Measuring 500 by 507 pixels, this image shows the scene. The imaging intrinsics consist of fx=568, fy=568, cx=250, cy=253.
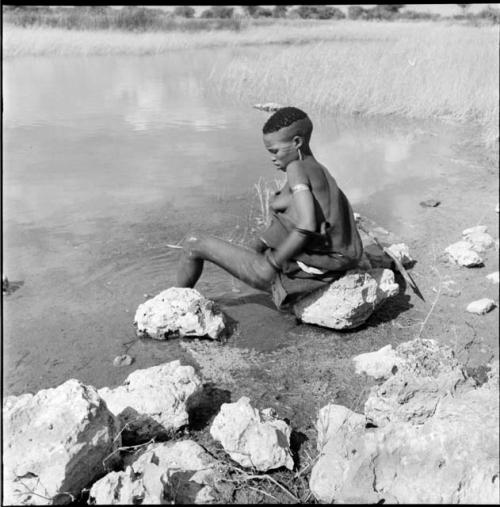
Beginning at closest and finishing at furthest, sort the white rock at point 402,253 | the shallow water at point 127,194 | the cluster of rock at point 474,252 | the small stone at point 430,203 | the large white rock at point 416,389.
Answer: the large white rock at point 416,389, the shallow water at point 127,194, the cluster of rock at point 474,252, the white rock at point 402,253, the small stone at point 430,203

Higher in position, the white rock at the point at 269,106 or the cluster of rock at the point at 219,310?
the white rock at the point at 269,106

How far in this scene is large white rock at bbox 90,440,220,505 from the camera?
6.49 feet

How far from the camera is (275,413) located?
113 inches

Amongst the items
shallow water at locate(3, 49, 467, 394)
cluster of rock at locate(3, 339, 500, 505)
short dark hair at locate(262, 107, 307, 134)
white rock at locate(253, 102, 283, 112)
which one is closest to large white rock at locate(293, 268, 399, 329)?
shallow water at locate(3, 49, 467, 394)

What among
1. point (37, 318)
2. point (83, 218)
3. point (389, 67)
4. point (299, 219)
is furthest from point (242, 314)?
point (389, 67)

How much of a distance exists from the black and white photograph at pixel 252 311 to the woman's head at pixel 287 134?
12 mm

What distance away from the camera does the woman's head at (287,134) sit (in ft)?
10.8

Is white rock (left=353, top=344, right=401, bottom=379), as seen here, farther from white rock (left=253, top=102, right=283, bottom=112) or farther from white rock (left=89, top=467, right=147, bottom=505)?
white rock (left=253, top=102, right=283, bottom=112)

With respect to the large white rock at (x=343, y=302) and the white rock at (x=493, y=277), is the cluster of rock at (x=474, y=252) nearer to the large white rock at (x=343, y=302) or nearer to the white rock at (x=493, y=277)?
the white rock at (x=493, y=277)

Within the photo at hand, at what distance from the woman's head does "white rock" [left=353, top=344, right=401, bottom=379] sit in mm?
1247

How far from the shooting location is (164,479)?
2021mm

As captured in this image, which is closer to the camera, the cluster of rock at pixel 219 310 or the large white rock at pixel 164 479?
the large white rock at pixel 164 479

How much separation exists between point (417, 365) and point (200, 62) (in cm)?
1508

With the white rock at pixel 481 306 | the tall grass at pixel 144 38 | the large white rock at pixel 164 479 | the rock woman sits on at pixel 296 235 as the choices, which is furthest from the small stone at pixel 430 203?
the tall grass at pixel 144 38
